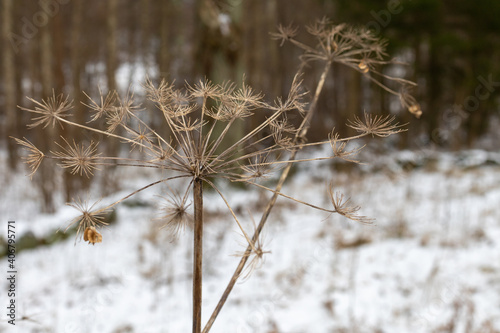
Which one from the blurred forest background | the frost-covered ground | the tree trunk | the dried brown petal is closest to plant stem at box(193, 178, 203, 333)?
the dried brown petal

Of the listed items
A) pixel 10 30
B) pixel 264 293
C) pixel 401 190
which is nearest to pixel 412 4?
pixel 401 190

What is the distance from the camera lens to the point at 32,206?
8.09 meters

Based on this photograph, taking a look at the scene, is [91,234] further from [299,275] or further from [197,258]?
[299,275]

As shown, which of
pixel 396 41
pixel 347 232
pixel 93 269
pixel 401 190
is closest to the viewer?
pixel 93 269

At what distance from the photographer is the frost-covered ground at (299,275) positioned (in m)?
3.66

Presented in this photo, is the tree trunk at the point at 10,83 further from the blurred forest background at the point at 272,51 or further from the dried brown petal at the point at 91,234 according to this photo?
the dried brown petal at the point at 91,234

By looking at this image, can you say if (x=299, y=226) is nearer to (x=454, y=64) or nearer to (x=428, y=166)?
(x=428, y=166)

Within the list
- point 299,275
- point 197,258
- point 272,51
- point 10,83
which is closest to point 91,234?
point 197,258

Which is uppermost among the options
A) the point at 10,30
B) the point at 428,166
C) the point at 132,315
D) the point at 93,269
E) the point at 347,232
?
the point at 10,30

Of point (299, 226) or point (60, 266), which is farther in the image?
point (299, 226)

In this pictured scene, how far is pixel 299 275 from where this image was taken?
4.40 meters

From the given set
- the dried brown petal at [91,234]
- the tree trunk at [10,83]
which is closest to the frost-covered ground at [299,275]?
the dried brown petal at [91,234]

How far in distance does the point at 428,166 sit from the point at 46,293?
27.8 ft

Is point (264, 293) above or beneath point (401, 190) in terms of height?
beneath
